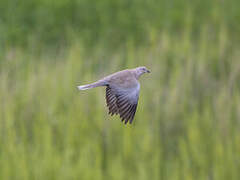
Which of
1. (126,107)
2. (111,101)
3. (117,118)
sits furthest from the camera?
(117,118)

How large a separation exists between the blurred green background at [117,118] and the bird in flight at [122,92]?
1242mm

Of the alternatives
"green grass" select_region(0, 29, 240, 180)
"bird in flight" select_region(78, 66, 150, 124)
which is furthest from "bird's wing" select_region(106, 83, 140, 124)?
"green grass" select_region(0, 29, 240, 180)

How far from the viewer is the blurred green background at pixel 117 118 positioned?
197 inches

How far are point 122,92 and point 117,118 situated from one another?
1584 millimetres

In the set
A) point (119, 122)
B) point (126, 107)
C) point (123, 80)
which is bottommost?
point (119, 122)

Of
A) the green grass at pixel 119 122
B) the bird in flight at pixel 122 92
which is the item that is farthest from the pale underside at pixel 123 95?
the green grass at pixel 119 122

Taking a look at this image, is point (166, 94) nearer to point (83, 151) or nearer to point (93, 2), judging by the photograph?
point (83, 151)

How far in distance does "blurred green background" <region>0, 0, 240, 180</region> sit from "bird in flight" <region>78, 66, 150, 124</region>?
1242mm

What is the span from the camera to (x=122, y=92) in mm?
3648

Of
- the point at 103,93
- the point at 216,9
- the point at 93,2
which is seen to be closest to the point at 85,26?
the point at 93,2

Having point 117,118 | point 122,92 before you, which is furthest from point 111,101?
point 117,118

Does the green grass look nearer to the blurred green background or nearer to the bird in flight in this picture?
the blurred green background

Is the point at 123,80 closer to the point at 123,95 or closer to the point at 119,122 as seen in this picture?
the point at 123,95

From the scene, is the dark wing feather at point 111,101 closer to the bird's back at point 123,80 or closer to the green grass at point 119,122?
the bird's back at point 123,80
